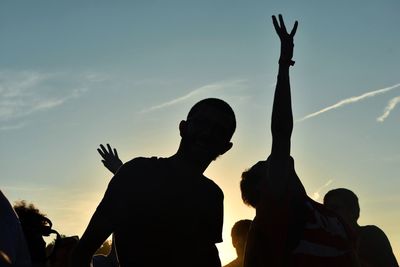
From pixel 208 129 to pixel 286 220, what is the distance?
2.47ft

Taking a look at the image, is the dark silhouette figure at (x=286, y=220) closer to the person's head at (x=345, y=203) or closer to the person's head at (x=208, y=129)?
the person's head at (x=208, y=129)

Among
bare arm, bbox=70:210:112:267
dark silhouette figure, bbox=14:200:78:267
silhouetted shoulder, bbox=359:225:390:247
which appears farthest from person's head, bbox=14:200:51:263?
silhouetted shoulder, bbox=359:225:390:247

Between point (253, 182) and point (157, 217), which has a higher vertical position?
point (253, 182)

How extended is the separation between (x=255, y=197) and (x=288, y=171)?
683mm

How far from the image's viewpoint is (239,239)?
24.5 ft

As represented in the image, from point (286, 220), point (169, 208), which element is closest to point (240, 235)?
point (286, 220)

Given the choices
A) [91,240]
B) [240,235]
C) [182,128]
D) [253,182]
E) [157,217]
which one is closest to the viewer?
[91,240]

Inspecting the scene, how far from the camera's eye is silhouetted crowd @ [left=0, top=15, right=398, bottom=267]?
3.37m

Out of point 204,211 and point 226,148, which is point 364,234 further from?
point 204,211

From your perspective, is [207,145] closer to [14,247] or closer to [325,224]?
[325,224]

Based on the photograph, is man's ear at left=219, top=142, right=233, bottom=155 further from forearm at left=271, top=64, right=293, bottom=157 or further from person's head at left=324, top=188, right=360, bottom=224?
person's head at left=324, top=188, right=360, bottom=224

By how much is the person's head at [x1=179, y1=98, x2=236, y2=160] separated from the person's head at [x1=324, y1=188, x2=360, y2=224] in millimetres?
3481

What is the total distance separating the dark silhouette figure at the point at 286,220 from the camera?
3.77 m

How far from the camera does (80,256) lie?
3.30 metres
